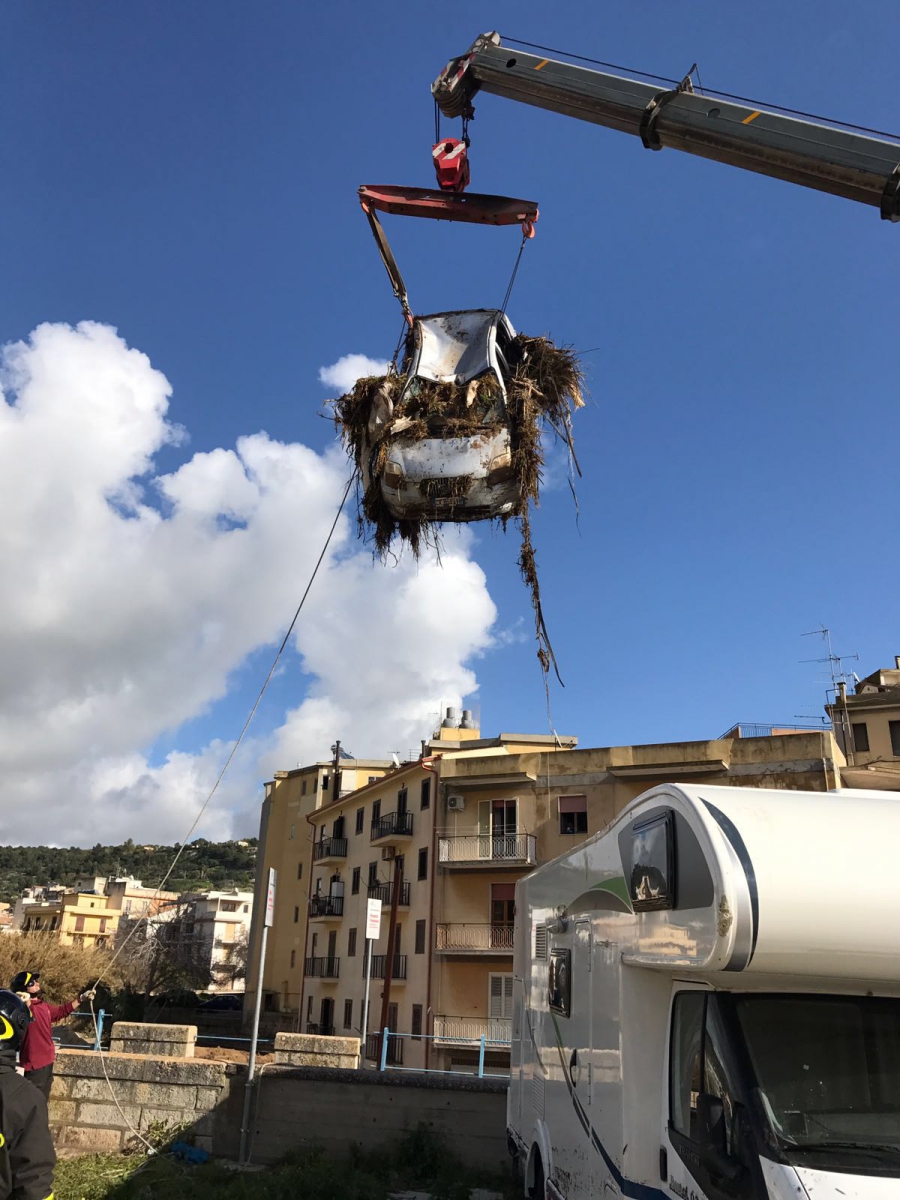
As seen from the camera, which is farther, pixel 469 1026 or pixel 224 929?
pixel 224 929

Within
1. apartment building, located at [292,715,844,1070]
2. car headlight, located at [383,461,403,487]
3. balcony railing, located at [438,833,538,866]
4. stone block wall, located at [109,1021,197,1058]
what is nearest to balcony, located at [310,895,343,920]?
apartment building, located at [292,715,844,1070]

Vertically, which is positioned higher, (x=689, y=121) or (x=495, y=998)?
(x=689, y=121)

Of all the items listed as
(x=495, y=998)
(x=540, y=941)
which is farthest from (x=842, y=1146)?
(x=495, y=998)

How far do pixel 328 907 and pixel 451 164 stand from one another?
3635 centimetres

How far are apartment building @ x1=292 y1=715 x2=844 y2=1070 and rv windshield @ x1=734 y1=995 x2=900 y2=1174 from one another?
74.4ft

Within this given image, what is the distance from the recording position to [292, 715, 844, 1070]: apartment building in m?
27.3

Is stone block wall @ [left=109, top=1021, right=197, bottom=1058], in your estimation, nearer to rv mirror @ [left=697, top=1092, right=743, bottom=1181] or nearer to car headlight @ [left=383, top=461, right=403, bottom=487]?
car headlight @ [left=383, top=461, right=403, bottom=487]

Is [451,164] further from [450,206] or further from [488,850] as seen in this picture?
[488,850]

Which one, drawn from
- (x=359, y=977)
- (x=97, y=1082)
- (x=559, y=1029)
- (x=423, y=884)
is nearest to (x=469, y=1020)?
(x=423, y=884)

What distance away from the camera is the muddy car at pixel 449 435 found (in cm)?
818

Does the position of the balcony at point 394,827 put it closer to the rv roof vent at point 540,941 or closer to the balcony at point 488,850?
the balcony at point 488,850

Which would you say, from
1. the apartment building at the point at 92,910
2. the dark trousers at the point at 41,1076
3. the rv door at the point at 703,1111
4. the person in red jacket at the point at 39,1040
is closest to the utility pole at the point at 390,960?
the dark trousers at the point at 41,1076

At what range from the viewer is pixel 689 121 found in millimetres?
8789

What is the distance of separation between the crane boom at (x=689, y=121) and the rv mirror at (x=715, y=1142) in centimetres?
685
